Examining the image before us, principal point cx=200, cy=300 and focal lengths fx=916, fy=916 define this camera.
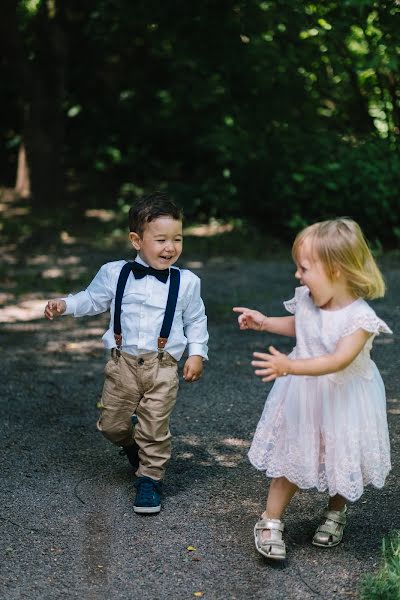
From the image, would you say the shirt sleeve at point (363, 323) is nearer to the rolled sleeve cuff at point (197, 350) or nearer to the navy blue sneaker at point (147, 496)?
the rolled sleeve cuff at point (197, 350)

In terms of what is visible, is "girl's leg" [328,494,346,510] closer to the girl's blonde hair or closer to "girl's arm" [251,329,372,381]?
"girl's arm" [251,329,372,381]

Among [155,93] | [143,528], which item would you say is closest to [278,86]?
[155,93]

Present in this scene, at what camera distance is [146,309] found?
3818 mm

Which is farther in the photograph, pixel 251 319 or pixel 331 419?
pixel 251 319

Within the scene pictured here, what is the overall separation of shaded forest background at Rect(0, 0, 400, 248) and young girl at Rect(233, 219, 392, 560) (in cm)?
340

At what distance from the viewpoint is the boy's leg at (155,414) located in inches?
151

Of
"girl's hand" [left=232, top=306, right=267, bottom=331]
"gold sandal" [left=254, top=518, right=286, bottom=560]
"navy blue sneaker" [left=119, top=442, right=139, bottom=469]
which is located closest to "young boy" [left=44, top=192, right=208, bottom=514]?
"navy blue sneaker" [left=119, top=442, right=139, bottom=469]

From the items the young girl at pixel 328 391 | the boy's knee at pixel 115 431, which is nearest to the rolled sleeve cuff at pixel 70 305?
the boy's knee at pixel 115 431

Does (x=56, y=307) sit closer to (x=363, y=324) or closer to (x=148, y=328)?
(x=148, y=328)

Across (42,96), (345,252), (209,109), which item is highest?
(42,96)

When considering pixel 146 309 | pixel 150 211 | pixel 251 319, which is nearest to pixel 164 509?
pixel 146 309

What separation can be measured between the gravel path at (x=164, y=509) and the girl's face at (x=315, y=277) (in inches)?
39.6

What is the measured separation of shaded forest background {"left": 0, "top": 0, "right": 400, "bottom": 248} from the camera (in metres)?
7.93

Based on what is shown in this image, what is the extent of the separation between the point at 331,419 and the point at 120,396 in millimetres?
1006
